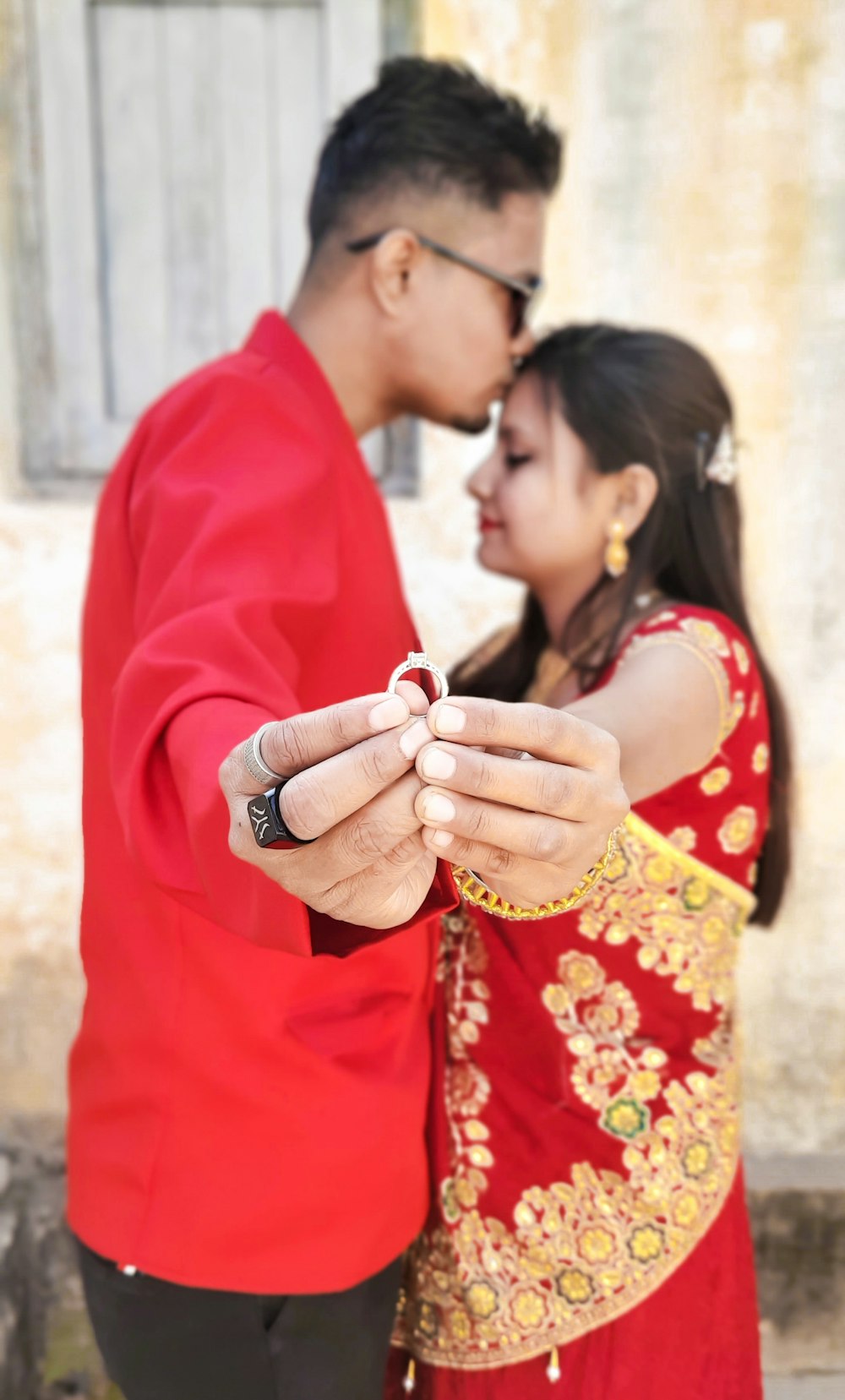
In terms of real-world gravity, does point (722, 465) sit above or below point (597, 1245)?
above

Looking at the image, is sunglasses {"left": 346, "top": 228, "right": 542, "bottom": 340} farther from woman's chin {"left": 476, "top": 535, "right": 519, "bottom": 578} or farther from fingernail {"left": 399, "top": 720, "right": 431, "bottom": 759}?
fingernail {"left": 399, "top": 720, "right": 431, "bottom": 759}

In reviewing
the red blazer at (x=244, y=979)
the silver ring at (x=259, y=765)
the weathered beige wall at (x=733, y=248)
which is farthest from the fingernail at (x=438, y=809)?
the weathered beige wall at (x=733, y=248)

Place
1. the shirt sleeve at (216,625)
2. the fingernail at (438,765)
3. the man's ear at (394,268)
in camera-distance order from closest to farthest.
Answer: the fingernail at (438,765) < the shirt sleeve at (216,625) < the man's ear at (394,268)

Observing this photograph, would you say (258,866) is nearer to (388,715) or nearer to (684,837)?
(388,715)

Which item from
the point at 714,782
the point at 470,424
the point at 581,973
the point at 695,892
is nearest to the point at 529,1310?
the point at 581,973

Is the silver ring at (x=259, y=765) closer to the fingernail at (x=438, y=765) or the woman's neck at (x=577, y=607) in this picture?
the fingernail at (x=438, y=765)

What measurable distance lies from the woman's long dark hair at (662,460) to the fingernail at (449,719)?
0.88m

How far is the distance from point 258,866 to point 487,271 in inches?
41.5

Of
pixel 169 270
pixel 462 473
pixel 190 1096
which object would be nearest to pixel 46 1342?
pixel 190 1096

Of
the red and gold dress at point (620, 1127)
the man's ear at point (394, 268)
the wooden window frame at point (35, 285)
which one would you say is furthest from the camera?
the wooden window frame at point (35, 285)

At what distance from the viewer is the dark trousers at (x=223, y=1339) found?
3.73ft

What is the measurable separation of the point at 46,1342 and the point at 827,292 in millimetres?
2982

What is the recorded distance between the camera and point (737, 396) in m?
2.33

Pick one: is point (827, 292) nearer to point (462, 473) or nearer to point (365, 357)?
point (462, 473)
